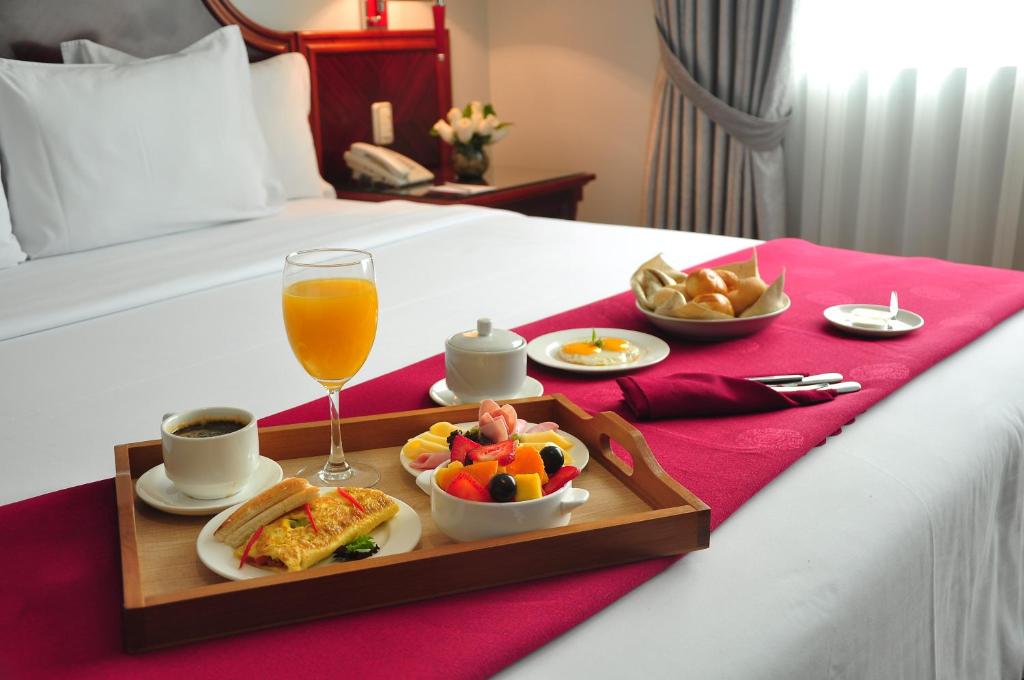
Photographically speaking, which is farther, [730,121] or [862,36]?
[730,121]

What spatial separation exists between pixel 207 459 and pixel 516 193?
2.71 m

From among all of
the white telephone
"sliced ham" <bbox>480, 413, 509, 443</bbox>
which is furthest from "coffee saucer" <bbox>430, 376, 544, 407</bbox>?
the white telephone

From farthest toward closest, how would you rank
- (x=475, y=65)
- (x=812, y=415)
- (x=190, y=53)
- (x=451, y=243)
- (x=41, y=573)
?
(x=475, y=65)
(x=190, y=53)
(x=451, y=243)
(x=812, y=415)
(x=41, y=573)

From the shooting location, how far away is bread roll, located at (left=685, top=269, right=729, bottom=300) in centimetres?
158

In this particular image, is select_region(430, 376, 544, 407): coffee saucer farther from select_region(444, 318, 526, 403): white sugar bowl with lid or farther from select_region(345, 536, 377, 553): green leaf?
select_region(345, 536, 377, 553): green leaf

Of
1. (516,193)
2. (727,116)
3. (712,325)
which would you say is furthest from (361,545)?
(727,116)

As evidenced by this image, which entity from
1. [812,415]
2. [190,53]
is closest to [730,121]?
[190,53]

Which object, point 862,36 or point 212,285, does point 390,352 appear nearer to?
point 212,285

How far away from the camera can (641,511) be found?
37.3 inches

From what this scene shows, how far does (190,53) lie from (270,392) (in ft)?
5.31

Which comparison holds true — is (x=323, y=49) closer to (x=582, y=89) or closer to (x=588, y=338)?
(x=582, y=89)

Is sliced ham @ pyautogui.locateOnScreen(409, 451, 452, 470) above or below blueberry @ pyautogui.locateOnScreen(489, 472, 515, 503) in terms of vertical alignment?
below

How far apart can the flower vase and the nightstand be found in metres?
0.05

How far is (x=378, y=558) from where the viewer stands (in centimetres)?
79
